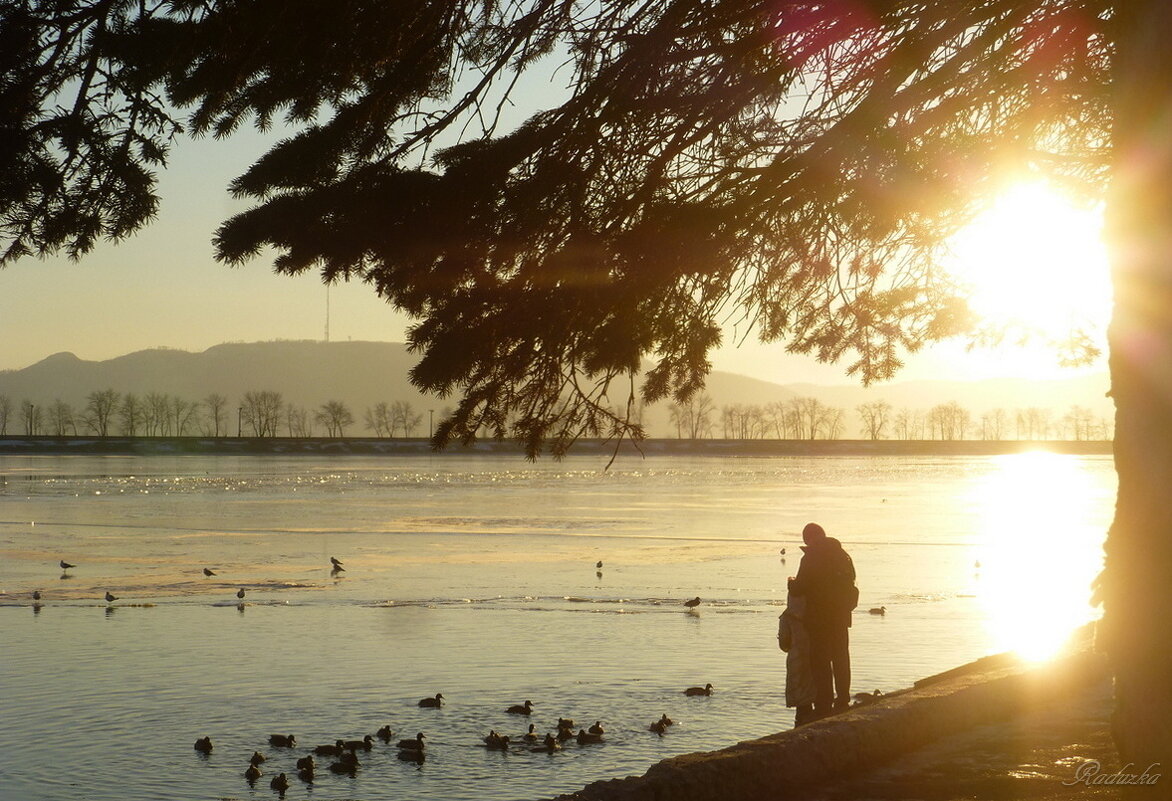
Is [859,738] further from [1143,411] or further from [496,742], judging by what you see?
[496,742]

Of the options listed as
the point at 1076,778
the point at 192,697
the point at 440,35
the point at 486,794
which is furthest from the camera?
the point at 192,697

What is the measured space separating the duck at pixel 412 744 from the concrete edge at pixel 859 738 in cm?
420

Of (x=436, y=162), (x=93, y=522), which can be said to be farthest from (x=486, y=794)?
(x=93, y=522)

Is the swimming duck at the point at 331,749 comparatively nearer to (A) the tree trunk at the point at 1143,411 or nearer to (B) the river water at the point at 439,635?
(B) the river water at the point at 439,635

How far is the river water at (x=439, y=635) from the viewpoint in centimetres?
1178

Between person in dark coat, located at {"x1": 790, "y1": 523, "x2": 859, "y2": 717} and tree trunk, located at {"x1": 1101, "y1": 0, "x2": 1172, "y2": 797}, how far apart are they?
4.50 meters

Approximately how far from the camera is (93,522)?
43312 mm

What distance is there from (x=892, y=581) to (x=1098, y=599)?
20477 mm

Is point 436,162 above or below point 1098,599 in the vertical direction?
above

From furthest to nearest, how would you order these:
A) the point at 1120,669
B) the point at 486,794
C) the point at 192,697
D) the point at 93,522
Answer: the point at 93,522 → the point at 192,697 → the point at 486,794 → the point at 1120,669

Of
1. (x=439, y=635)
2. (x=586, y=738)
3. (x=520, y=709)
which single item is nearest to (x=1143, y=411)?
(x=586, y=738)

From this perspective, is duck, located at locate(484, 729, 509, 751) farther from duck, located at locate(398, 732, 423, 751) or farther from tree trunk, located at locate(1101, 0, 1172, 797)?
tree trunk, located at locate(1101, 0, 1172, 797)

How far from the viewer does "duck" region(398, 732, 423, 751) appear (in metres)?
11.6

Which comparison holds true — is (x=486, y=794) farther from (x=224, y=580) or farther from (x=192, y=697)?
(x=224, y=580)
